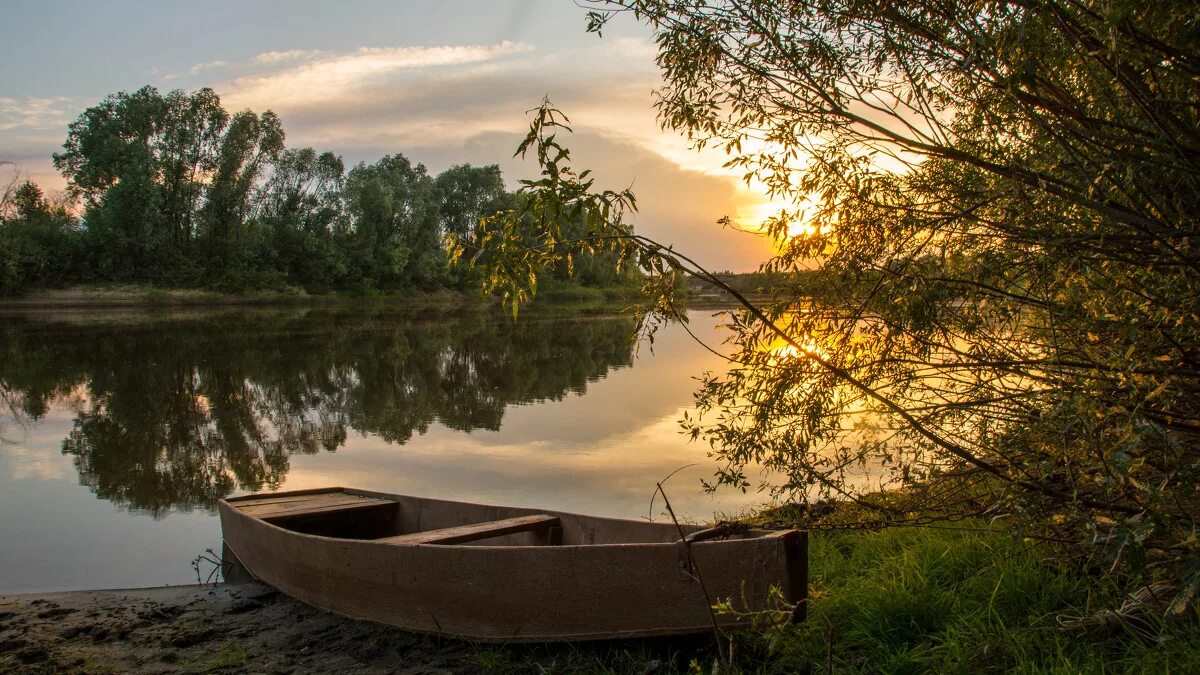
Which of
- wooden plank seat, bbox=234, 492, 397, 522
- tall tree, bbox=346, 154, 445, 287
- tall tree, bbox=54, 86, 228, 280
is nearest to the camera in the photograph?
wooden plank seat, bbox=234, 492, 397, 522

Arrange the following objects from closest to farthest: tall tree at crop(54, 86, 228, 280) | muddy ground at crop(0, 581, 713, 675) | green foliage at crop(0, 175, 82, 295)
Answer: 1. muddy ground at crop(0, 581, 713, 675)
2. green foliage at crop(0, 175, 82, 295)
3. tall tree at crop(54, 86, 228, 280)

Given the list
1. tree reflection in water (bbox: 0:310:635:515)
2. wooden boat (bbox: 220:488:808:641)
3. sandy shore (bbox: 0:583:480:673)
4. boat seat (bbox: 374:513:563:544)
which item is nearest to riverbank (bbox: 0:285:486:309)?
tree reflection in water (bbox: 0:310:635:515)

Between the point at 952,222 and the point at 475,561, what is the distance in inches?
115

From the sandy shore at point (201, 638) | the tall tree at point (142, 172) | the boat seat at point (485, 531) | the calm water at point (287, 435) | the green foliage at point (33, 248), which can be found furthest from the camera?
the tall tree at point (142, 172)

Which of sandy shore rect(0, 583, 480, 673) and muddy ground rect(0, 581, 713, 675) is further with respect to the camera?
sandy shore rect(0, 583, 480, 673)

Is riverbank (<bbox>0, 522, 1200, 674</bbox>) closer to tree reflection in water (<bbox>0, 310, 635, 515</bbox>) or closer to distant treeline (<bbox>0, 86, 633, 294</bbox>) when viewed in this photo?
tree reflection in water (<bbox>0, 310, 635, 515</bbox>)

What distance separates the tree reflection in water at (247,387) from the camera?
34.2 feet

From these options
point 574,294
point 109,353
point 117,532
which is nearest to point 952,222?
point 117,532

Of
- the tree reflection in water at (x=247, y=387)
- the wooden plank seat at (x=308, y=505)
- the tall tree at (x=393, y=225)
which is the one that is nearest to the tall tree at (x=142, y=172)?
the tall tree at (x=393, y=225)

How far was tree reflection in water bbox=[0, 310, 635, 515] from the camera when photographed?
10.4m

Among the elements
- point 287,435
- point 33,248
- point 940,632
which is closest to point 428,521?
point 940,632

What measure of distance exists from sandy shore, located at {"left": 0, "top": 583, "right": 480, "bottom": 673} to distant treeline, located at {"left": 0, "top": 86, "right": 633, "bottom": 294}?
129 feet

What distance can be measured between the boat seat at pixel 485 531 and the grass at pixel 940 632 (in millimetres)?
730

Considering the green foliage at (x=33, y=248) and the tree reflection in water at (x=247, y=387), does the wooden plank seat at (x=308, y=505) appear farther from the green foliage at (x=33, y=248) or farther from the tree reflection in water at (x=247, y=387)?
the green foliage at (x=33, y=248)
